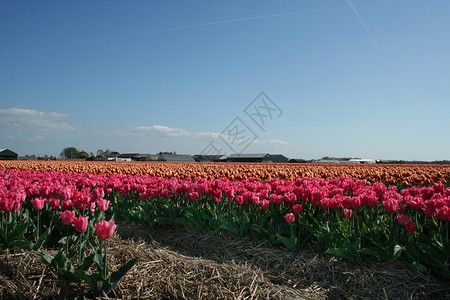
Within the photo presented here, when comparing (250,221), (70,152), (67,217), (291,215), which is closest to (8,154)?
(70,152)

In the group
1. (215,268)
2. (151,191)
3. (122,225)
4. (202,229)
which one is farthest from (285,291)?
(122,225)

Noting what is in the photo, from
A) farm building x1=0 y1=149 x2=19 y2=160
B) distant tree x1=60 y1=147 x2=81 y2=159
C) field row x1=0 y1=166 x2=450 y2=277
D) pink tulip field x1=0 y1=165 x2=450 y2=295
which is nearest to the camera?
pink tulip field x1=0 y1=165 x2=450 y2=295

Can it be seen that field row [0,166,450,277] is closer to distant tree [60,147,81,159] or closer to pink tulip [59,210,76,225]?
pink tulip [59,210,76,225]

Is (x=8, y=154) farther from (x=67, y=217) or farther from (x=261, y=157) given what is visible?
(x=67, y=217)

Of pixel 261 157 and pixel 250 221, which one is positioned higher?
pixel 261 157

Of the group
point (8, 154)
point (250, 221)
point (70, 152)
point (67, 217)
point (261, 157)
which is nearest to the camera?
point (67, 217)

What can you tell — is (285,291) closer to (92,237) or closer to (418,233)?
(418,233)

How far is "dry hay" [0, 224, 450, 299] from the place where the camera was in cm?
318

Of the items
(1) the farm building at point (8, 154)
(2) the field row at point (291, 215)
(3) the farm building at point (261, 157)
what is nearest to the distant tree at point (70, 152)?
(1) the farm building at point (8, 154)

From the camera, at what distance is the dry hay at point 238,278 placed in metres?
3.18

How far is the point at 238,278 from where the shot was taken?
3.47 m

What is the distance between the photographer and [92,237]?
3.95 meters

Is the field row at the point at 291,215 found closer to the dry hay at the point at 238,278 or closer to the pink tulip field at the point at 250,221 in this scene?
the pink tulip field at the point at 250,221

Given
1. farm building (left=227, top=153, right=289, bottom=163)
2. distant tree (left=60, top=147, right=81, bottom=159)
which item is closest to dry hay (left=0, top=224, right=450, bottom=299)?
farm building (left=227, top=153, right=289, bottom=163)
